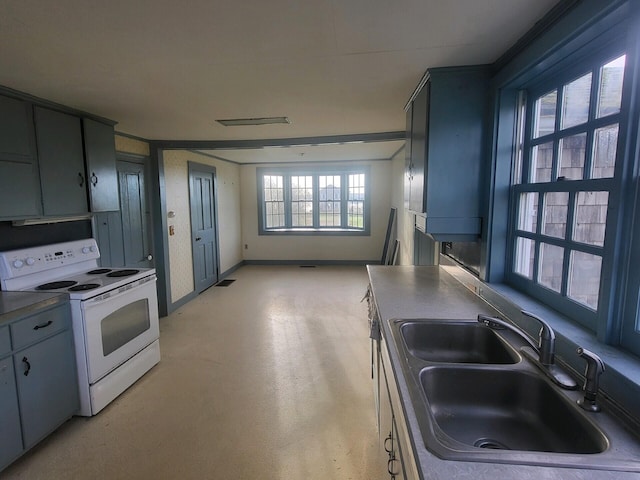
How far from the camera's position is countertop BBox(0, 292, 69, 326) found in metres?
1.89

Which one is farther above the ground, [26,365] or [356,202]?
[356,202]

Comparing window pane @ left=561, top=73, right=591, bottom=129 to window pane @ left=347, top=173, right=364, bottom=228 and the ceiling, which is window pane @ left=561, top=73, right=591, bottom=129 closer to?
the ceiling

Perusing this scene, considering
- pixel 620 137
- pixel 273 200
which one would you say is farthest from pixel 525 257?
pixel 273 200

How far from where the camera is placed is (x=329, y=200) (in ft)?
24.1

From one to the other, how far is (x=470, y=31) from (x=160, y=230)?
3884 millimetres

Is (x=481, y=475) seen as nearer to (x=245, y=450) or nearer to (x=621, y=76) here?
(x=621, y=76)

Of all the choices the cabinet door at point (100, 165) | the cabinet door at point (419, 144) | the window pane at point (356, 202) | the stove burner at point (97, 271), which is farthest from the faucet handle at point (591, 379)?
the window pane at point (356, 202)

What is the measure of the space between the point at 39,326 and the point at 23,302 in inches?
7.4

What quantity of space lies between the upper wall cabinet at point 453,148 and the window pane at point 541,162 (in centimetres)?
29

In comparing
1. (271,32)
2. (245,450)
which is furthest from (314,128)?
(245,450)

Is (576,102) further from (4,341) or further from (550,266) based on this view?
(4,341)

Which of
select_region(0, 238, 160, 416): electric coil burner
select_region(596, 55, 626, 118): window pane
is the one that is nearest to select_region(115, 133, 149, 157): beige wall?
select_region(0, 238, 160, 416): electric coil burner

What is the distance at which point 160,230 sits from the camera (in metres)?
4.16

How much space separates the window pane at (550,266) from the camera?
153 centimetres
